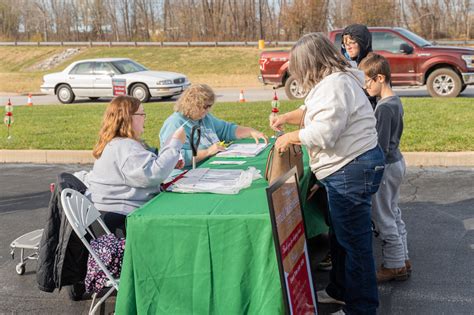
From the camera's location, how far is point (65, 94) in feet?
70.6

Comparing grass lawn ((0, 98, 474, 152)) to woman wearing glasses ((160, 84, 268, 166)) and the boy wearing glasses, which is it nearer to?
woman wearing glasses ((160, 84, 268, 166))

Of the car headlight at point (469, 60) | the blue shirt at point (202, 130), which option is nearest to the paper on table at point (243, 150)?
the blue shirt at point (202, 130)

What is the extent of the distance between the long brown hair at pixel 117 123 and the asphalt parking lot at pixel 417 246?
113 cm

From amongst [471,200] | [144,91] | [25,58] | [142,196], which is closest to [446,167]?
[471,200]

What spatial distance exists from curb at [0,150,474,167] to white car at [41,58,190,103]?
940 cm

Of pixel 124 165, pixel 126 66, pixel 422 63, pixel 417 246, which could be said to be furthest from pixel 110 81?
pixel 124 165

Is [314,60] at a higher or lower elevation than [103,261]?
higher

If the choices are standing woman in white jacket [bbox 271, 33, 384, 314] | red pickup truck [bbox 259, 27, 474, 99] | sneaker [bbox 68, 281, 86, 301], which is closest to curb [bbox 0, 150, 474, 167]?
standing woman in white jacket [bbox 271, 33, 384, 314]

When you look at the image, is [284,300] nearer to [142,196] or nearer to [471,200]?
[142,196]

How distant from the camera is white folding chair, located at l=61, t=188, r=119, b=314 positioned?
13.1 ft

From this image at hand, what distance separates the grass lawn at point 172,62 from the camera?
3231 centimetres

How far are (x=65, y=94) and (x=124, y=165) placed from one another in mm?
18042

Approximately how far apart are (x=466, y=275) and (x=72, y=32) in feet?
204

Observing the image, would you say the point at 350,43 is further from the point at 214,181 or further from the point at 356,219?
the point at 356,219
